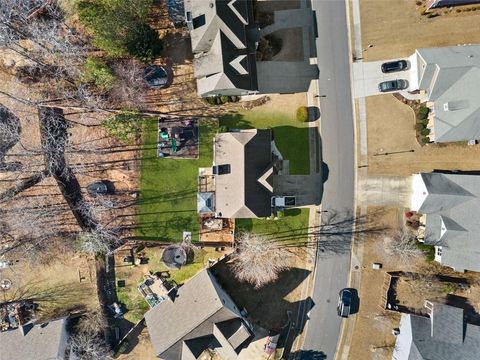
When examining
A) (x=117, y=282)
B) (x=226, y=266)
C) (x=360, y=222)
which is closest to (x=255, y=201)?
(x=226, y=266)

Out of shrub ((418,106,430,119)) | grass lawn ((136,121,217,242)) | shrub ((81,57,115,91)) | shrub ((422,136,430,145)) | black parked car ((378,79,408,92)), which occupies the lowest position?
grass lawn ((136,121,217,242))

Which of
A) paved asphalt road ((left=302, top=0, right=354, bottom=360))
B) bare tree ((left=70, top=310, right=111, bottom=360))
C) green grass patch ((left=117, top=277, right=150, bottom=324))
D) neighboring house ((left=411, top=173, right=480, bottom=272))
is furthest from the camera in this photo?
green grass patch ((left=117, top=277, right=150, bottom=324))

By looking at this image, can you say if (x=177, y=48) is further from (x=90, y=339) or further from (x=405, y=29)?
(x=90, y=339)

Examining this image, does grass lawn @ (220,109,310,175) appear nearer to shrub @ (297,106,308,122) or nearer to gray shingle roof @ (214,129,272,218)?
shrub @ (297,106,308,122)

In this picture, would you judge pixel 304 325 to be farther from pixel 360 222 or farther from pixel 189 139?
pixel 189 139

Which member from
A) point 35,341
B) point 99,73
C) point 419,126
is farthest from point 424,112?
point 35,341

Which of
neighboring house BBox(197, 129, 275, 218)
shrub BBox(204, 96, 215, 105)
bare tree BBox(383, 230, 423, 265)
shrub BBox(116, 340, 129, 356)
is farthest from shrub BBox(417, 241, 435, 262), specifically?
shrub BBox(116, 340, 129, 356)
